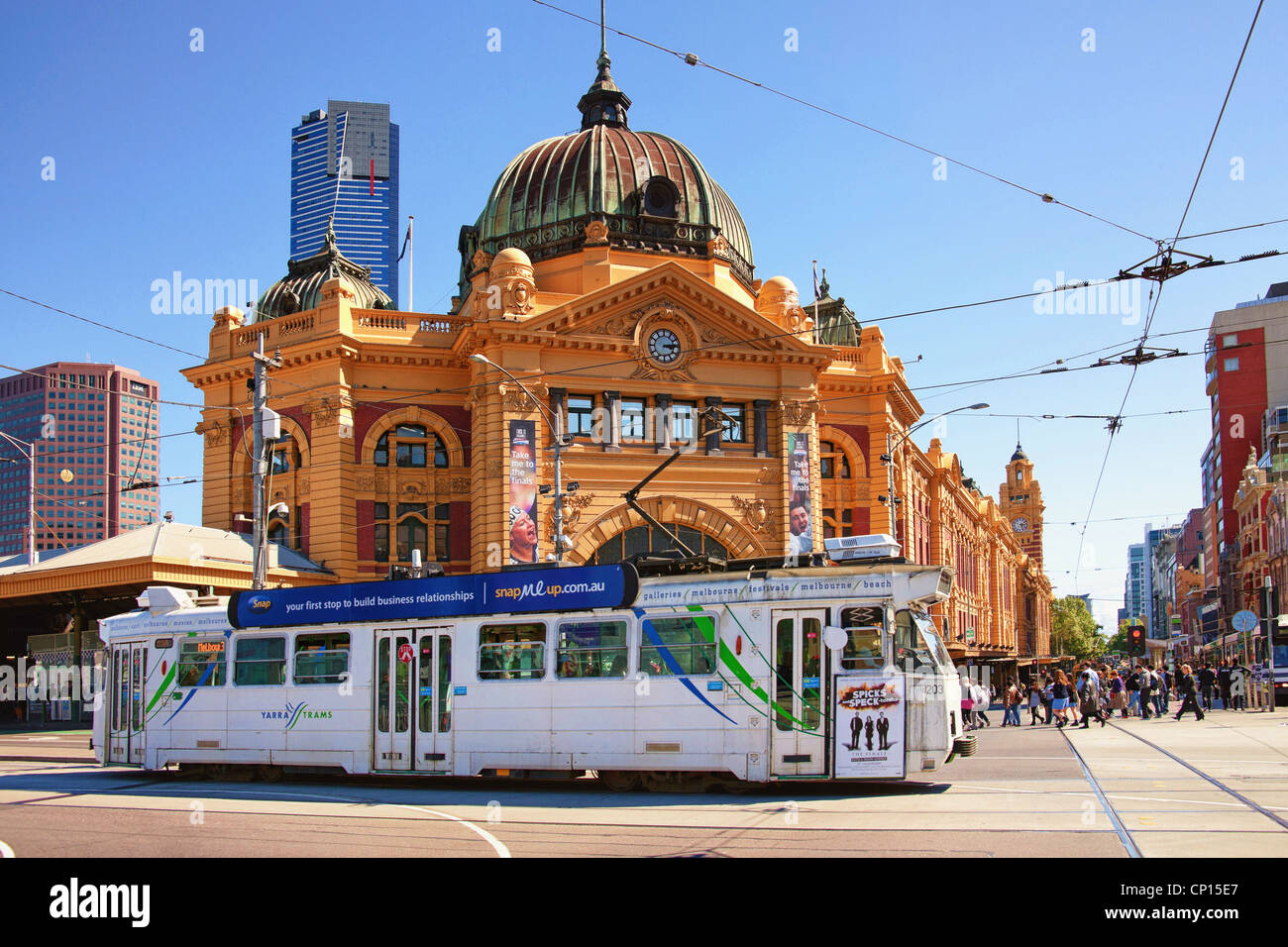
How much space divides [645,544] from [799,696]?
92.3 feet

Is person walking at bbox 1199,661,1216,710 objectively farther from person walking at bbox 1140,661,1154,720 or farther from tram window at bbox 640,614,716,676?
tram window at bbox 640,614,716,676

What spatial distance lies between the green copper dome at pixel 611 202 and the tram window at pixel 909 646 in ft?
111

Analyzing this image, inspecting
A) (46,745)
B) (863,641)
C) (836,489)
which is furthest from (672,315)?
(863,641)

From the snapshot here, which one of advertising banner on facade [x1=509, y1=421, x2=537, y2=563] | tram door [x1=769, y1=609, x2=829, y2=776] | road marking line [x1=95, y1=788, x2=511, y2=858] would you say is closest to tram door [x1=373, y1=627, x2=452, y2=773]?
road marking line [x1=95, y1=788, x2=511, y2=858]

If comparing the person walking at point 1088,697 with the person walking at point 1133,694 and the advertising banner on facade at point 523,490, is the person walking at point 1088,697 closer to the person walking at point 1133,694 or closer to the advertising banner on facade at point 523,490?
the person walking at point 1133,694

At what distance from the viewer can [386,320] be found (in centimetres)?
4603

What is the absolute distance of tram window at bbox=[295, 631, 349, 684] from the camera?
63.4 feet

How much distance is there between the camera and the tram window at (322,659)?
19.3 meters

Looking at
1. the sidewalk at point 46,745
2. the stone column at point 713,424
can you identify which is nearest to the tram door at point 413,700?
the sidewalk at point 46,745

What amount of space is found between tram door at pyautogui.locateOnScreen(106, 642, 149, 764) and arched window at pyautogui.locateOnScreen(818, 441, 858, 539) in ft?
107
